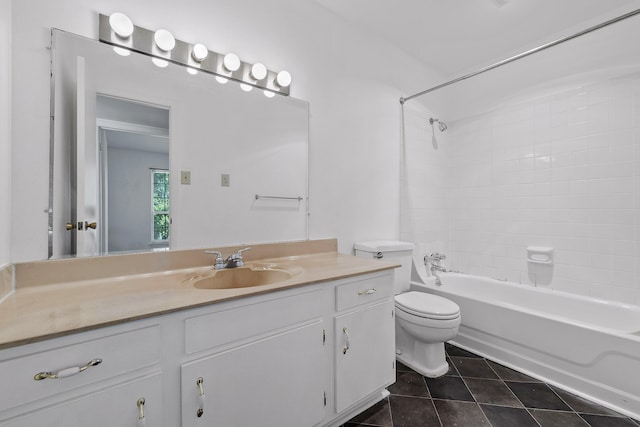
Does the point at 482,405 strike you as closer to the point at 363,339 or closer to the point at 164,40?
the point at 363,339

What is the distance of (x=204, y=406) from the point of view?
890 millimetres

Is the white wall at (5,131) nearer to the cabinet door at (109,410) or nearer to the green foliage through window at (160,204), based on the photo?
the green foliage through window at (160,204)

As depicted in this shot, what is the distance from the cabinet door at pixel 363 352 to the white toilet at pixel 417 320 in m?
0.34

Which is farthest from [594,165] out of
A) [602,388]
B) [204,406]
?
[204,406]

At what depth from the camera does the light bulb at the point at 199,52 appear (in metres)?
1.36

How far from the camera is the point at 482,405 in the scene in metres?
1.50

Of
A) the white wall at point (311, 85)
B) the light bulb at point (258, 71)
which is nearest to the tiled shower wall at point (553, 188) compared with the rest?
the white wall at point (311, 85)

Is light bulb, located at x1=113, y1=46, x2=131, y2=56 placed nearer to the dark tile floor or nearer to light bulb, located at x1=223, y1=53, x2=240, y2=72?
light bulb, located at x1=223, y1=53, x2=240, y2=72

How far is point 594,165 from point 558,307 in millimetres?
1142

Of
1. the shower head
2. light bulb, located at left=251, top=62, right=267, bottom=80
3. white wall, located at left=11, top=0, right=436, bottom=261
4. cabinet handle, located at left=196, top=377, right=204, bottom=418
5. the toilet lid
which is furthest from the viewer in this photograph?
the shower head

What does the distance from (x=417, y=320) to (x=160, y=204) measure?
1654mm

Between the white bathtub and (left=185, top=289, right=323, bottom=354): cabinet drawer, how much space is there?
1.49 metres

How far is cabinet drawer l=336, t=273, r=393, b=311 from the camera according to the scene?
4.22ft

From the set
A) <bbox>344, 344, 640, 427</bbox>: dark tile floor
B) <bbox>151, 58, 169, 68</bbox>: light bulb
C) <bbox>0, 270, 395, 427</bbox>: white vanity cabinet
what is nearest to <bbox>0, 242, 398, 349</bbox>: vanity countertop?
<bbox>0, 270, 395, 427</bbox>: white vanity cabinet
